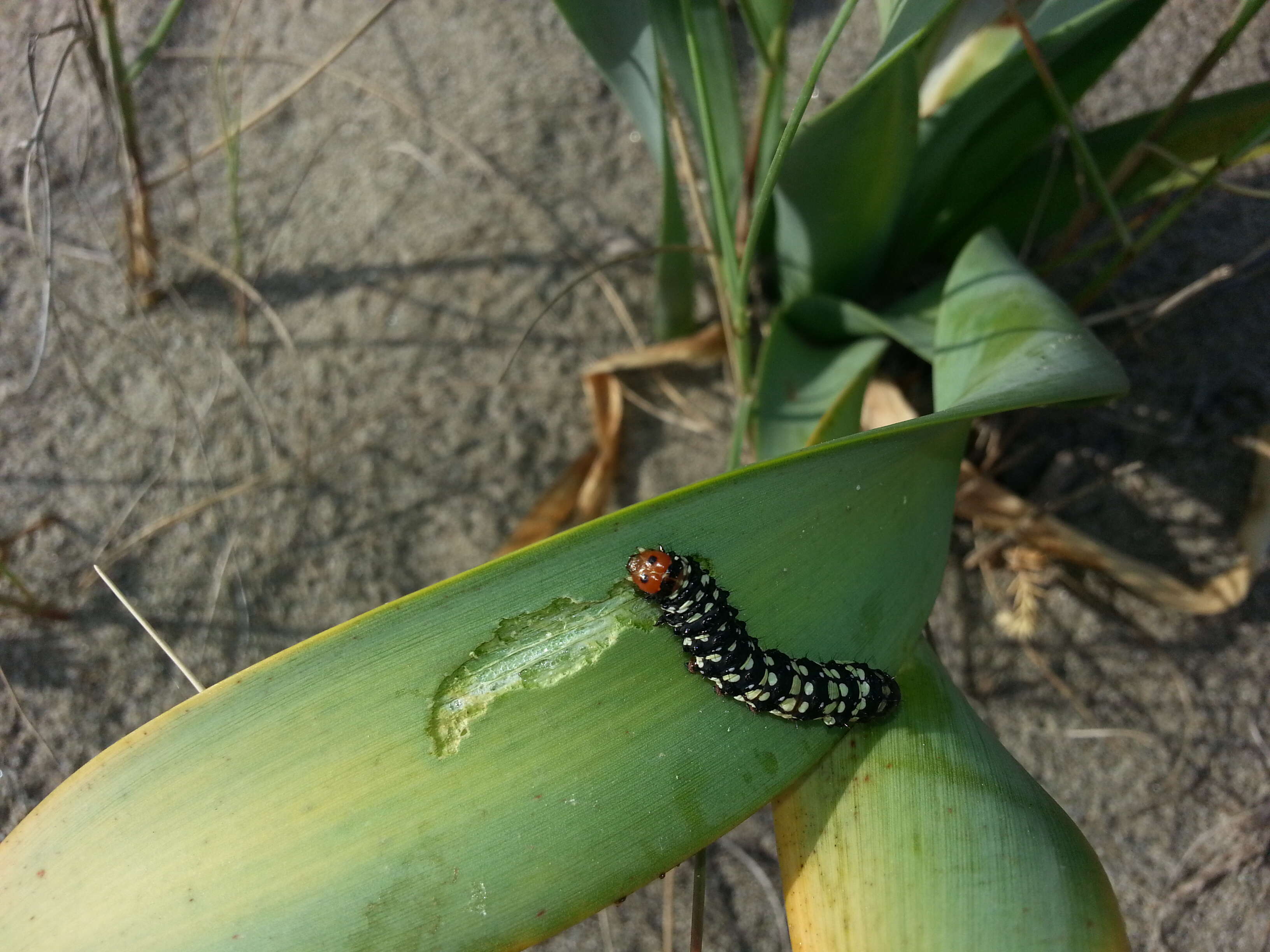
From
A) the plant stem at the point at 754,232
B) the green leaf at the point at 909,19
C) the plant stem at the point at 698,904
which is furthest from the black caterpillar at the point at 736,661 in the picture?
the green leaf at the point at 909,19

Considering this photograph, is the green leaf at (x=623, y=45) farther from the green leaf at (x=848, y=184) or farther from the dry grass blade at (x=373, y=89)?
the dry grass blade at (x=373, y=89)

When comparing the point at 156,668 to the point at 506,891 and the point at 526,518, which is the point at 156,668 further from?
the point at 506,891

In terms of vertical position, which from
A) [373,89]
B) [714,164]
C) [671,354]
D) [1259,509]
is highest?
[373,89]

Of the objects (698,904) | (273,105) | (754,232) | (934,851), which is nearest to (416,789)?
(698,904)

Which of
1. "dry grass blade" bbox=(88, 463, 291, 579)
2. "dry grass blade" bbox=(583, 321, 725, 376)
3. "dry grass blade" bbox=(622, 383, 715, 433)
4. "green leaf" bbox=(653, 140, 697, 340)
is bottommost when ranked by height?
"dry grass blade" bbox=(622, 383, 715, 433)

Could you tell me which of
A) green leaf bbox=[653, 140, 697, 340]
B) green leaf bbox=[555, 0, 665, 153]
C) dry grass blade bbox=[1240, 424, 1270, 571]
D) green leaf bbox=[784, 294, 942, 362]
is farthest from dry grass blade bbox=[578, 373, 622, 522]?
dry grass blade bbox=[1240, 424, 1270, 571]

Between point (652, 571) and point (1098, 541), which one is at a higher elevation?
point (652, 571)

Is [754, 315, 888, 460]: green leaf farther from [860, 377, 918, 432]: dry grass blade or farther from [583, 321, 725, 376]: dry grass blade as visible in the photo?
[583, 321, 725, 376]: dry grass blade

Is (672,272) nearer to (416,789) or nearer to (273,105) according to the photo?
(273,105)
